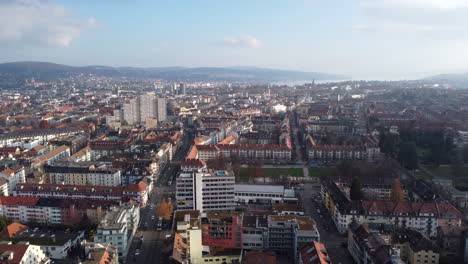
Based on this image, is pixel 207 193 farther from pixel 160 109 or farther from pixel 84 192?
pixel 160 109

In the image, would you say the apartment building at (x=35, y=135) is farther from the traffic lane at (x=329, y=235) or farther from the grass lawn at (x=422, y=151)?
the grass lawn at (x=422, y=151)

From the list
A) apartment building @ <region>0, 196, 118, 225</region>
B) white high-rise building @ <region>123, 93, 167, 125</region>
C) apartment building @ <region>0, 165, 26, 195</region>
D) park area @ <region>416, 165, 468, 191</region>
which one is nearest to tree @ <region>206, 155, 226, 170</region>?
apartment building @ <region>0, 196, 118, 225</region>

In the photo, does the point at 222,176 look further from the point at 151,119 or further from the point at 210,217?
the point at 151,119

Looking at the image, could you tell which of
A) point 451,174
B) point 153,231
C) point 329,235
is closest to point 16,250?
point 153,231

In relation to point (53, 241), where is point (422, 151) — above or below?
below

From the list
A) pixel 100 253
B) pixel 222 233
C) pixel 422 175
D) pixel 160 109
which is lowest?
pixel 422 175

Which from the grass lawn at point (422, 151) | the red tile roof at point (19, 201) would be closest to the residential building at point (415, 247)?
the red tile roof at point (19, 201)
